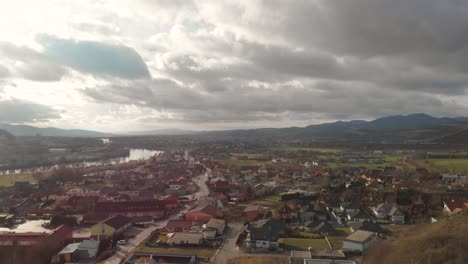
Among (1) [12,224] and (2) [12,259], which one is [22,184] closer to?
(1) [12,224]

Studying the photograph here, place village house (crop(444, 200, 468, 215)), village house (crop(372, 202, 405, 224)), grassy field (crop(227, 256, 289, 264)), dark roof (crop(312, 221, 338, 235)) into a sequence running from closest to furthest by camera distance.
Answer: grassy field (crop(227, 256, 289, 264)) → dark roof (crop(312, 221, 338, 235)) → village house (crop(372, 202, 405, 224)) → village house (crop(444, 200, 468, 215))

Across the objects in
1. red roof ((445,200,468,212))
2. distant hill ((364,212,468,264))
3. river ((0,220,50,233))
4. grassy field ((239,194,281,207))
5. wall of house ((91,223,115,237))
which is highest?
distant hill ((364,212,468,264))

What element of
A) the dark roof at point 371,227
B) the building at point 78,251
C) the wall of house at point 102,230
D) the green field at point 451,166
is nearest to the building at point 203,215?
the wall of house at point 102,230

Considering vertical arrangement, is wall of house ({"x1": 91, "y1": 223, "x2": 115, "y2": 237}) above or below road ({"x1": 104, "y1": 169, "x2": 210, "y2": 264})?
above

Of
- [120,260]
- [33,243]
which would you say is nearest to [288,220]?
[120,260]

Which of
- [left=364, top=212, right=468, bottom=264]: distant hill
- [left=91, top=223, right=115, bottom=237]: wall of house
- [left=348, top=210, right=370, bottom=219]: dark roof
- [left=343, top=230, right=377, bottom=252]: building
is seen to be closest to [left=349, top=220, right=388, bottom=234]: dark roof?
[left=343, top=230, right=377, bottom=252]: building

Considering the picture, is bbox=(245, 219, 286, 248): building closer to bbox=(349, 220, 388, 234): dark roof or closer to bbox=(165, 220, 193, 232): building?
bbox=(165, 220, 193, 232): building
